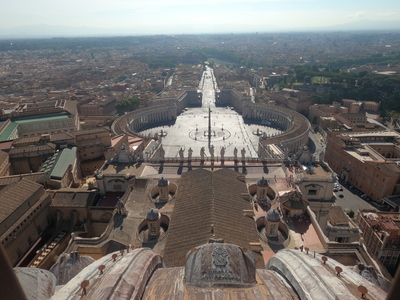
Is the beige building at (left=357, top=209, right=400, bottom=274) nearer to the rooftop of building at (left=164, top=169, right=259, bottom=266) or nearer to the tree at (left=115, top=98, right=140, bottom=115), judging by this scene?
the rooftop of building at (left=164, top=169, right=259, bottom=266)

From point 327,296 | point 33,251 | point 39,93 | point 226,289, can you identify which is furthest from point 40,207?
point 39,93

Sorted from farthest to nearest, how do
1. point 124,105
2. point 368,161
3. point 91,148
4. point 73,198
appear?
point 124,105 < point 91,148 < point 368,161 < point 73,198

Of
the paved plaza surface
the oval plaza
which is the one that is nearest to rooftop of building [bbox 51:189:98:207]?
the oval plaza

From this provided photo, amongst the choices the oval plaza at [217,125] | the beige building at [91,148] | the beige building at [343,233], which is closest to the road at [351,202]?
the oval plaza at [217,125]

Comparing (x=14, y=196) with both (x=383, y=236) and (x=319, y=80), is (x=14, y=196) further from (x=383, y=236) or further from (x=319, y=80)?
(x=319, y=80)

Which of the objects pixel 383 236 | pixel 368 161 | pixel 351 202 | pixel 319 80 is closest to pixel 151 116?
pixel 368 161

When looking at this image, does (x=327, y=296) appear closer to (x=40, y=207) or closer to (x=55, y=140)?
(x=40, y=207)

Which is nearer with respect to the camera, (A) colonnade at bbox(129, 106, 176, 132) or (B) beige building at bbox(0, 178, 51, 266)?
(B) beige building at bbox(0, 178, 51, 266)
